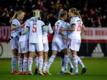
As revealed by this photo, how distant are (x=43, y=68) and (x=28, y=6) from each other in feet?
49.0

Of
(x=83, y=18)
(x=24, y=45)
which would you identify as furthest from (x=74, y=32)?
(x=83, y=18)

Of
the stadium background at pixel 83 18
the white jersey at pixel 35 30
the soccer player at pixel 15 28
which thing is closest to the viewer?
the white jersey at pixel 35 30

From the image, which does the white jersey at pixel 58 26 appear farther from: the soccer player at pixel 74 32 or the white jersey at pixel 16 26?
the white jersey at pixel 16 26

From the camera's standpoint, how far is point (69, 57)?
73.9 feet

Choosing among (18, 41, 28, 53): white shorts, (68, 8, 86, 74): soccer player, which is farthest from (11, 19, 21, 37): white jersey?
(68, 8, 86, 74): soccer player

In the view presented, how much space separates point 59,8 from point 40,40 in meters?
14.9

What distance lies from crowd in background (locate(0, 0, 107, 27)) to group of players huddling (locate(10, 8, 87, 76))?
12.6m

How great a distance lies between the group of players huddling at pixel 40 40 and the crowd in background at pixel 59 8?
1260 cm

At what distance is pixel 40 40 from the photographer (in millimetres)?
21312

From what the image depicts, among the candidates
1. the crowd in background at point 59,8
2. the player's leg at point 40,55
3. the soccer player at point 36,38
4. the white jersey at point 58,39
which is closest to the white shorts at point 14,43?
the soccer player at point 36,38

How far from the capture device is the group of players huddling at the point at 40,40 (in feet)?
69.8

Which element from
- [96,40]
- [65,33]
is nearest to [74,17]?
[65,33]

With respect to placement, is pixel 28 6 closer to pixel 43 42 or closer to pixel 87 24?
pixel 87 24

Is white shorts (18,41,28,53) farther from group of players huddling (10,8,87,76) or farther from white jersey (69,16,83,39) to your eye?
white jersey (69,16,83,39)
